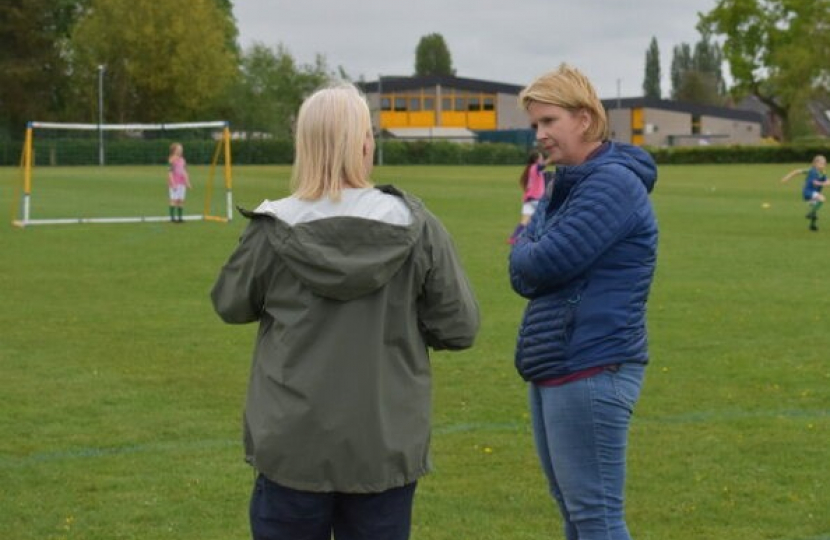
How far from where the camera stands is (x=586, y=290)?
454cm

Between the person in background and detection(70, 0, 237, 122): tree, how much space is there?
297 ft

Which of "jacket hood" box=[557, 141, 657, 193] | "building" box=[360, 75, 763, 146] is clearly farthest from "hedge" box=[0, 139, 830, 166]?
"jacket hood" box=[557, 141, 657, 193]

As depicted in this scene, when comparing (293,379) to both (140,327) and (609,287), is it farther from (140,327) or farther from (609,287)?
(140,327)

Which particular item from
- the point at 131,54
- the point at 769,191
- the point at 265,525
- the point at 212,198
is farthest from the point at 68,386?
the point at 131,54

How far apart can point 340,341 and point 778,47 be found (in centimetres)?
11089

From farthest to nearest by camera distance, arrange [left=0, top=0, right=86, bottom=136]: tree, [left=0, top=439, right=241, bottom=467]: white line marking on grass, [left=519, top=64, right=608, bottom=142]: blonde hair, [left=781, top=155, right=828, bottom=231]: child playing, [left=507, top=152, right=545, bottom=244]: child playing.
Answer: [left=0, top=0, right=86, bottom=136]: tree
[left=781, top=155, right=828, bottom=231]: child playing
[left=507, top=152, right=545, bottom=244]: child playing
[left=0, top=439, right=241, bottom=467]: white line marking on grass
[left=519, top=64, right=608, bottom=142]: blonde hair

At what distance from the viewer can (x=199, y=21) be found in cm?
9512

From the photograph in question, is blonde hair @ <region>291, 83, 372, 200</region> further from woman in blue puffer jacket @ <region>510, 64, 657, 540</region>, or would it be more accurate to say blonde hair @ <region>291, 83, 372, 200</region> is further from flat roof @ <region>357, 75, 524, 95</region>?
flat roof @ <region>357, 75, 524, 95</region>

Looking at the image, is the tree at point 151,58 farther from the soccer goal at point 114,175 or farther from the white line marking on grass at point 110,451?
the white line marking on grass at point 110,451

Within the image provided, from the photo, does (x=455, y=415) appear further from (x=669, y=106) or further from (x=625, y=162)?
(x=669, y=106)

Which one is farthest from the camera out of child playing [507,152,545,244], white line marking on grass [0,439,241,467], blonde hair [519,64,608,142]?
child playing [507,152,545,244]

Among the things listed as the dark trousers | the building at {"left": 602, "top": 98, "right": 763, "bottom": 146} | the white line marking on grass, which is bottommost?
the white line marking on grass

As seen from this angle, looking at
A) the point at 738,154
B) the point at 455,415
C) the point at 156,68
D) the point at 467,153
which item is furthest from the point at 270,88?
the point at 455,415

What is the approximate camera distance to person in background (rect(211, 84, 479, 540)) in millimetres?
4047
